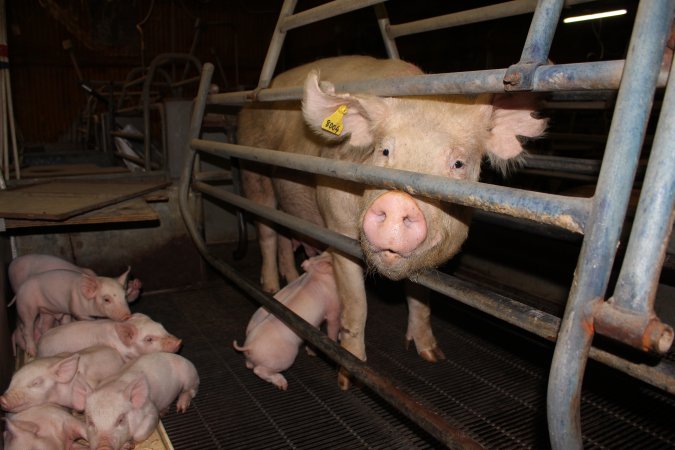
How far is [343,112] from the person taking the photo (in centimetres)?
209

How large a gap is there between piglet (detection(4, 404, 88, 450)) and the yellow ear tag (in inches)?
66.5

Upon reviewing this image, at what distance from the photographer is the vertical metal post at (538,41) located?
117 cm

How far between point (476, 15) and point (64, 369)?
2.67 metres

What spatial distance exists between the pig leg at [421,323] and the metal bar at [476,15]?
1508 mm

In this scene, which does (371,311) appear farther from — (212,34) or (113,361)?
(212,34)

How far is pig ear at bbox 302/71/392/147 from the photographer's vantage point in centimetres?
198

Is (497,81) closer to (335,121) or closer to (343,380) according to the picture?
(335,121)

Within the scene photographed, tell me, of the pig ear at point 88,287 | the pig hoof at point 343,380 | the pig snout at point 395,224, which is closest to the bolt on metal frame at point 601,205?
the pig snout at point 395,224

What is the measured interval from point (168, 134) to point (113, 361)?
2276 mm

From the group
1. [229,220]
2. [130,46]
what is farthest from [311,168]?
[130,46]

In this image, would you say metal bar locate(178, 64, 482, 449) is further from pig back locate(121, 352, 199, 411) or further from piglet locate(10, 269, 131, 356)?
piglet locate(10, 269, 131, 356)

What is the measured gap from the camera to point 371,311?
12.7 feet

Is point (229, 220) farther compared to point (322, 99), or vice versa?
point (229, 220)

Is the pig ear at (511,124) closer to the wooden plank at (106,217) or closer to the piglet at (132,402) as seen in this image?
the piglet at (132,402)
